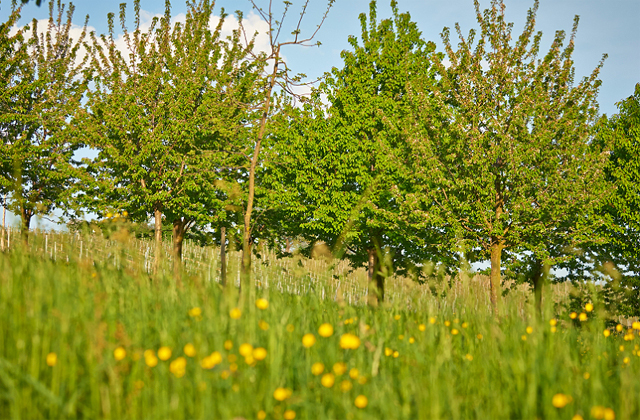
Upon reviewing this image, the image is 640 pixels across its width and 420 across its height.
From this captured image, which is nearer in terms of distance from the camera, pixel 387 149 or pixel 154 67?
pixel 387 149

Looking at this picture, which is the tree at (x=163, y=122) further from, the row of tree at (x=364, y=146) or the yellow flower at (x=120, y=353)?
the yellow flower at (x=120, y=353)

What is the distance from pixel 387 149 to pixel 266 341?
1070 cm

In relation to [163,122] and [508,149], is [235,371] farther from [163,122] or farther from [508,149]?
[163,122]

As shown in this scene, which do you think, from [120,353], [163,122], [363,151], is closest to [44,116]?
[163,122]

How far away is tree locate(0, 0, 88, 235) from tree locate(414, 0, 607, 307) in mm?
14094

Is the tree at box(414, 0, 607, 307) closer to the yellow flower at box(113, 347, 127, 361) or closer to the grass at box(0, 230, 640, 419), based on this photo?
the grass at box(0, 230, 640, 419)

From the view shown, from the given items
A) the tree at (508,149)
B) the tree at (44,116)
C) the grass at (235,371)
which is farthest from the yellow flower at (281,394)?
the tree at (44,116)

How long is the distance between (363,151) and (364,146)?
28 centimetres

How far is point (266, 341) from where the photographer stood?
313 cm

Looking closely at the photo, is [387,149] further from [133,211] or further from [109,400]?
[109,400]

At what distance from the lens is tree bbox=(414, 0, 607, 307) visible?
11305mm

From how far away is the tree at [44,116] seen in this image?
56.3 ft

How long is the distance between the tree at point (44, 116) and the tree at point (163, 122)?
1686 millimetres

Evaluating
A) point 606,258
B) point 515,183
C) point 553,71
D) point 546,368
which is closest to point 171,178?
point 515,183
